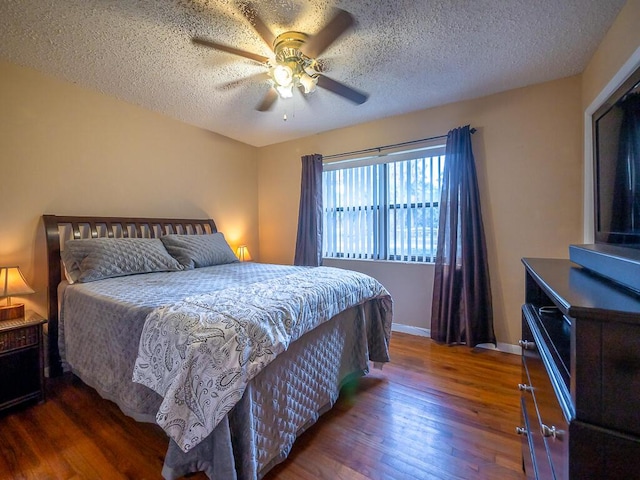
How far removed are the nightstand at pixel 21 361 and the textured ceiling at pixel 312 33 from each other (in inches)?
74.5

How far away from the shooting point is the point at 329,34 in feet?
5.08

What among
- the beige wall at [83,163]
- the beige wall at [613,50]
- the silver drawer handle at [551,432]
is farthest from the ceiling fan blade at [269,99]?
the silver drawer handle at [551,432]

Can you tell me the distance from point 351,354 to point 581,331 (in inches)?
63.0

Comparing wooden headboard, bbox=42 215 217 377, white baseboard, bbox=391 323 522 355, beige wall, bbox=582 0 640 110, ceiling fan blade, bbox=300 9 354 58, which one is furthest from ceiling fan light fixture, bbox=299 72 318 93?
white baseboard, bbox=391 323 522 355

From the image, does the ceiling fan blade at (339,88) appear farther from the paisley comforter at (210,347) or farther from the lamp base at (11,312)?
the lamp base at (11,312)

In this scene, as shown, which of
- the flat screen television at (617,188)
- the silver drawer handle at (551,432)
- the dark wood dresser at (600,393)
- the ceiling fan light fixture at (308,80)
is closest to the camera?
the dark wood dresser at (600,393)

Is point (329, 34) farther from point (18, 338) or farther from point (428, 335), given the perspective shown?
point (428, 335)

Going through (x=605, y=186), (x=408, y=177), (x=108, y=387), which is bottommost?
(x=108, y=387)

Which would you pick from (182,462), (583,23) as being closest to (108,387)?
(182,462)

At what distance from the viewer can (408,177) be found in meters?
3.15

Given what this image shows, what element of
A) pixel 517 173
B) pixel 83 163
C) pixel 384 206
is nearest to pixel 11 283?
pixel 83 163

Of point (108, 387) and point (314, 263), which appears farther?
point (314, 263)

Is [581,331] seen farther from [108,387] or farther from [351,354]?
[108,387]

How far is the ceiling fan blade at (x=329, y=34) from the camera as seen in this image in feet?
4.62
